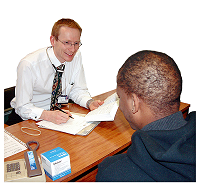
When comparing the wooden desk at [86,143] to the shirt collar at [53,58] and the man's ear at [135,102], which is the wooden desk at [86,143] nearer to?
the man's ear at [135,102]

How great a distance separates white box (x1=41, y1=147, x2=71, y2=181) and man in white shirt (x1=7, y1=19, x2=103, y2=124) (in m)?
0.71

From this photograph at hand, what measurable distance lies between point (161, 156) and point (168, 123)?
0.23 meters

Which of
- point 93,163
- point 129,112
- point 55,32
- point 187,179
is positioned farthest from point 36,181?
point 55,32

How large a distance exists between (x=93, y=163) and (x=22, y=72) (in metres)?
1.29

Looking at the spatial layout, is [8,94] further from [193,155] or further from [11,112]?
[193,155]

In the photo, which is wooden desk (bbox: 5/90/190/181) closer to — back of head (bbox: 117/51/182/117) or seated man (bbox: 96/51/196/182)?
seated man (bbox: 96/51/196/182)

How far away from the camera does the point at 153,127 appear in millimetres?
1145

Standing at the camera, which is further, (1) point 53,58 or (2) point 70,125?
(1) point 53,58

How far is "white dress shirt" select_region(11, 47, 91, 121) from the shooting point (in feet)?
7.49

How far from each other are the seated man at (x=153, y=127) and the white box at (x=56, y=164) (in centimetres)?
29


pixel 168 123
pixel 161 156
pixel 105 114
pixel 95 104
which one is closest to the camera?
pixel 161 156

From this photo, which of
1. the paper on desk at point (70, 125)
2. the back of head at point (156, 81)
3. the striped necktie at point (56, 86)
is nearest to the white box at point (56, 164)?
the paper on desk at point (70, 125)

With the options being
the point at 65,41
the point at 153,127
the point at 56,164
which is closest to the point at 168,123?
the point at 153,127

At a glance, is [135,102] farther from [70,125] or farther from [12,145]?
[12,145]
